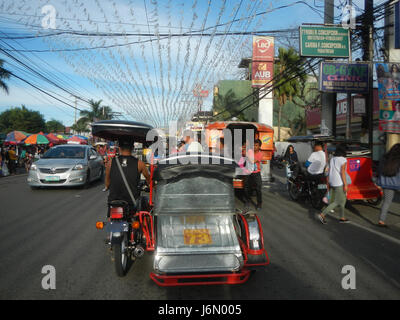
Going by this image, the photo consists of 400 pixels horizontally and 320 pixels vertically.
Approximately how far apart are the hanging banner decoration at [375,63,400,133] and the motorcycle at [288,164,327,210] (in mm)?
3711

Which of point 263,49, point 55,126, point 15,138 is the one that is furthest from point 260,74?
point 55,126

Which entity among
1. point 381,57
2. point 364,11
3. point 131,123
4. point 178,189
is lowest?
point 178,189

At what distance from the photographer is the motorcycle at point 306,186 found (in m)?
8.06

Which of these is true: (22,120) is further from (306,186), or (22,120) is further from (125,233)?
(125,233)

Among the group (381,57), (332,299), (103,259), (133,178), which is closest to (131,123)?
(133,178)

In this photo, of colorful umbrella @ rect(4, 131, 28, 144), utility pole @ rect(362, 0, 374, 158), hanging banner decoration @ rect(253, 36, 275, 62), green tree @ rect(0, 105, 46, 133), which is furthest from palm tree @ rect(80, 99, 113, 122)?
utility pole @ rect(362, 0, 374, 158)

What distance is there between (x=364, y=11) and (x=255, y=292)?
12081 mm

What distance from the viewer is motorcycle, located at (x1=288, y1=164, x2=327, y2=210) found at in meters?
8.06

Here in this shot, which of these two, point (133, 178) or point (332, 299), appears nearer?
point (332, 299)

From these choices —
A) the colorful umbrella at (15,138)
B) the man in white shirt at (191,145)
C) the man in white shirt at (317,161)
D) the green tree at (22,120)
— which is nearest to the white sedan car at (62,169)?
the man in white shirt at (191,145)

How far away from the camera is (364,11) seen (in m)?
11.6

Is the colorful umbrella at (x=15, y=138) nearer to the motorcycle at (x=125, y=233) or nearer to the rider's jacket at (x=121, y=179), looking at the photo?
the rider's jacket at (x=121, y=179)

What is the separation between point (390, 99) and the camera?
10711 millimetres
